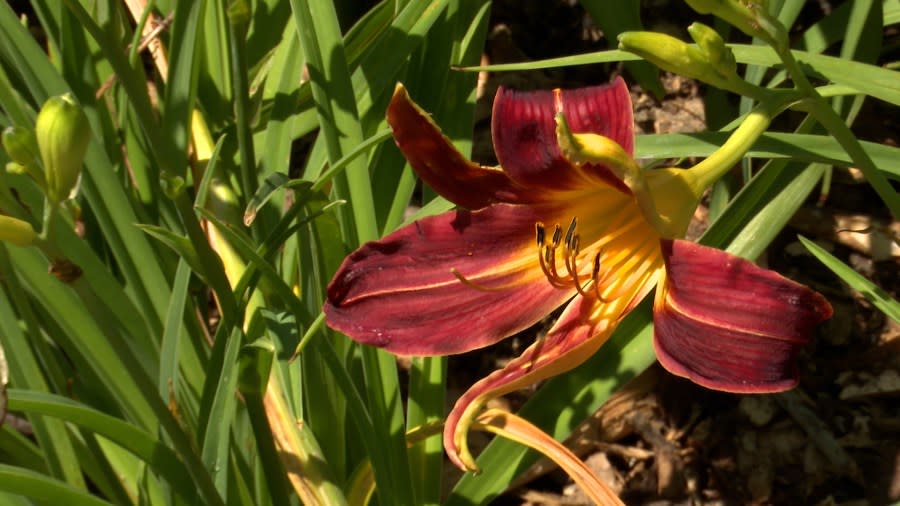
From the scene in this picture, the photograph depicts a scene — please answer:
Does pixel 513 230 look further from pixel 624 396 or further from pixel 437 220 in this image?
pixel 624 396

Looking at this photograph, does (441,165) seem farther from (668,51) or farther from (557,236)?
(668,51)

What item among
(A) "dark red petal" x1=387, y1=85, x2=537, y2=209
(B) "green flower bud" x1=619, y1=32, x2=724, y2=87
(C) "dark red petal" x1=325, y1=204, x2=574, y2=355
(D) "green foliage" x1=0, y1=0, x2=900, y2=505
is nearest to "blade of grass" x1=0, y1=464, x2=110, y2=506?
(D) "green foliage" x1=0, y1=0, x2=900, y2=505

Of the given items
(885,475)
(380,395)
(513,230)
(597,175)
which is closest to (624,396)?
(885,475)

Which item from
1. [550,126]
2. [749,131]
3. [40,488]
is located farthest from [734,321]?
[40,488]

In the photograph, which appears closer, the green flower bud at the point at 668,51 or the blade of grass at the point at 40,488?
the green flower bud at the point at 668,51

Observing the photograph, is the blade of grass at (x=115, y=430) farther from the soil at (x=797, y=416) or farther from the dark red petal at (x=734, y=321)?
the soil at (x=797, y=416)

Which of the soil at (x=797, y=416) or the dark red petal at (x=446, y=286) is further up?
the dark red petal at (x=446, y=286)

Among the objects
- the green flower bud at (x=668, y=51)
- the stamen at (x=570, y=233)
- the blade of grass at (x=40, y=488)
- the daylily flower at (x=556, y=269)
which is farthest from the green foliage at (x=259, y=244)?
the green flower bud at (x=668, y=51)
